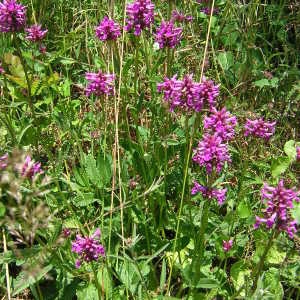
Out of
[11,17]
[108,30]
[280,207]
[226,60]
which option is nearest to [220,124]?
[280,207]

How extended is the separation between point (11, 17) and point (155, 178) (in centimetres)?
A: 83

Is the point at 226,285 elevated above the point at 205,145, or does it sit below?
below

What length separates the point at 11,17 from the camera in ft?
5.93

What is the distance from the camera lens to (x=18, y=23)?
1.82m

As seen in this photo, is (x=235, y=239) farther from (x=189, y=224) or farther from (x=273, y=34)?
(x=273, y=34)

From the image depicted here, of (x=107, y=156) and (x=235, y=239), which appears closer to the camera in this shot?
(x=235, y=239)

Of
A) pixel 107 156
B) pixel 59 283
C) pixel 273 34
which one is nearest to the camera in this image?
pixel 59 283

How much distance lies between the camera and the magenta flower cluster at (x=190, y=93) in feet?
4.87

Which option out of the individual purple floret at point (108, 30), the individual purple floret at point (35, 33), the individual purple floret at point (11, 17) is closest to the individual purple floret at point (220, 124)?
the individual purple floret at point (108, 30)

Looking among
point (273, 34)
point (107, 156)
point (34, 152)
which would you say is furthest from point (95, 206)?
point (273, 34)

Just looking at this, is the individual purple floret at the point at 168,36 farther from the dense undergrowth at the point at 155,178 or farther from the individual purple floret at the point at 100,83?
the individual purple floret at the point at 100,83

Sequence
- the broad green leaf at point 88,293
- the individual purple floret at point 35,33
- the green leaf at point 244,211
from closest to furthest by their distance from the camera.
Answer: the broad green leaf at point 88,293, the green leaf at point 244,211, the individual purple floret at point 35,33

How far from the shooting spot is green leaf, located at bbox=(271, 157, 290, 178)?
1902 mm

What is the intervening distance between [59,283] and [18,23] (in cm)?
97
